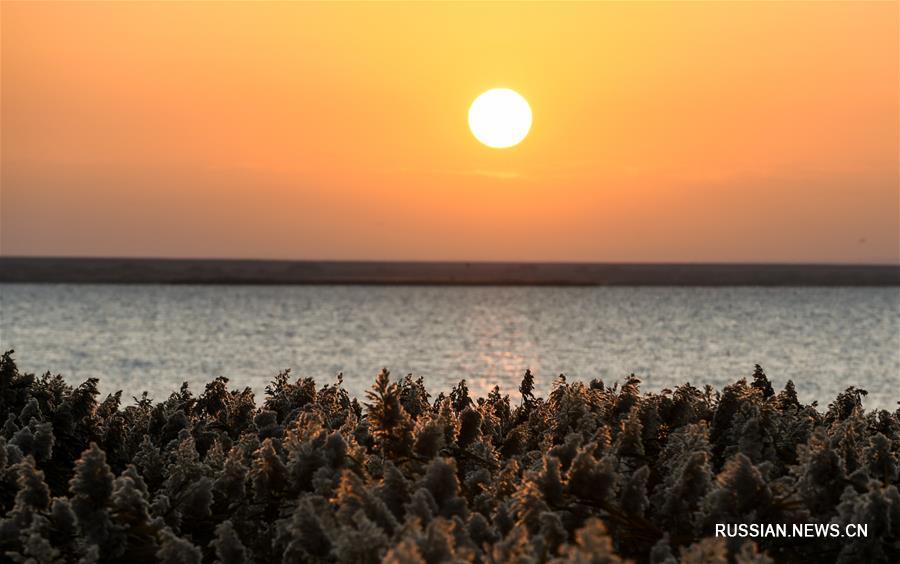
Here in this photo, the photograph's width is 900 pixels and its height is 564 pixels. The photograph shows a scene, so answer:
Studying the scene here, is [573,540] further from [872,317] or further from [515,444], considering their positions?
[872,317]

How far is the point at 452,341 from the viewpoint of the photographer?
67.4m

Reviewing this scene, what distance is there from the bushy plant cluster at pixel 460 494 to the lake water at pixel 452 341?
1250 inches

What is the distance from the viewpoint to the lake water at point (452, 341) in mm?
47500

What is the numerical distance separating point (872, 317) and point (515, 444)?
98.3 metres

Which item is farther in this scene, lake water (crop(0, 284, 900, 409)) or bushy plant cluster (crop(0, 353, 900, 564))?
lake water (crop(0, 284, 900, 409))

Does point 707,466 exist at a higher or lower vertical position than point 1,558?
higher

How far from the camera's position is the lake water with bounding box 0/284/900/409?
4750 centimetres

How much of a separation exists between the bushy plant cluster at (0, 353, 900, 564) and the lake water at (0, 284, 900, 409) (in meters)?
31.7

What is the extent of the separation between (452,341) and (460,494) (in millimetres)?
62008

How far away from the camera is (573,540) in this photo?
4.57 m

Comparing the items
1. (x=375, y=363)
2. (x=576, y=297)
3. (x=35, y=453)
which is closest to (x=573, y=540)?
(x=35, y=453)

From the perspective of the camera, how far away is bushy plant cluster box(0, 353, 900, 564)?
4.44m

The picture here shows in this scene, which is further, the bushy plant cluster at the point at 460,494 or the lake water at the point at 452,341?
the lake water at the point at 452,341

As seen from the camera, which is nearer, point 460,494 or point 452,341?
point 460,494
